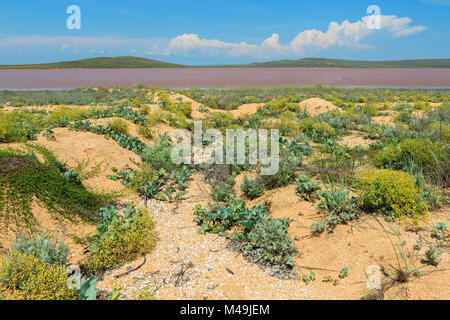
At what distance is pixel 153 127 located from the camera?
1011cm

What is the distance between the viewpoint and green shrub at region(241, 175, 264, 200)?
5.33 meters

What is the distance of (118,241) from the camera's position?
367 centimetres

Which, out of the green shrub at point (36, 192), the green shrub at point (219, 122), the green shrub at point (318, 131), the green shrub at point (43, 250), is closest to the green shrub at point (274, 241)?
the green shrub at point (43, 250)

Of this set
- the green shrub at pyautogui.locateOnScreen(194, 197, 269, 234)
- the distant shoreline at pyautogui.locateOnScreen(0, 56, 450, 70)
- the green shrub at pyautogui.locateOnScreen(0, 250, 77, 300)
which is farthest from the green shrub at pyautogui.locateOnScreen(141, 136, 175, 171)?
the distant shoreline at pyautogui.locateOnScreen(0, 56, 450, 70)

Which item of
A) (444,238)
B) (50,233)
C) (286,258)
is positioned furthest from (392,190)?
(50,233)

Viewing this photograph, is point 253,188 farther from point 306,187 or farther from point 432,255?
point 432,255

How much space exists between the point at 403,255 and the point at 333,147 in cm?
462

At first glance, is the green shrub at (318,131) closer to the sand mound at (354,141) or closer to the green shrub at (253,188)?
the sand mound at (354,141)

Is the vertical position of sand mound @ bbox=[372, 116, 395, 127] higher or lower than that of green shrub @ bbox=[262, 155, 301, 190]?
higher

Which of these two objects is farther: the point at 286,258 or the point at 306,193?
the point at 306,193

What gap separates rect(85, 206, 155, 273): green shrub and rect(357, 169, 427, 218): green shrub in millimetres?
3263

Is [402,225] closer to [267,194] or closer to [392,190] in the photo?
[392,190]

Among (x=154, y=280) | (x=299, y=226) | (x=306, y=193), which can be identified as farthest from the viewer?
(x=306, y=193)

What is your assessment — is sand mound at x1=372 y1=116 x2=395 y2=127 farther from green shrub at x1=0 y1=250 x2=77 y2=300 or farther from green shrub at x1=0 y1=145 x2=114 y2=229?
green shrub at x1=0 y1=250 x2=77 y2=300
